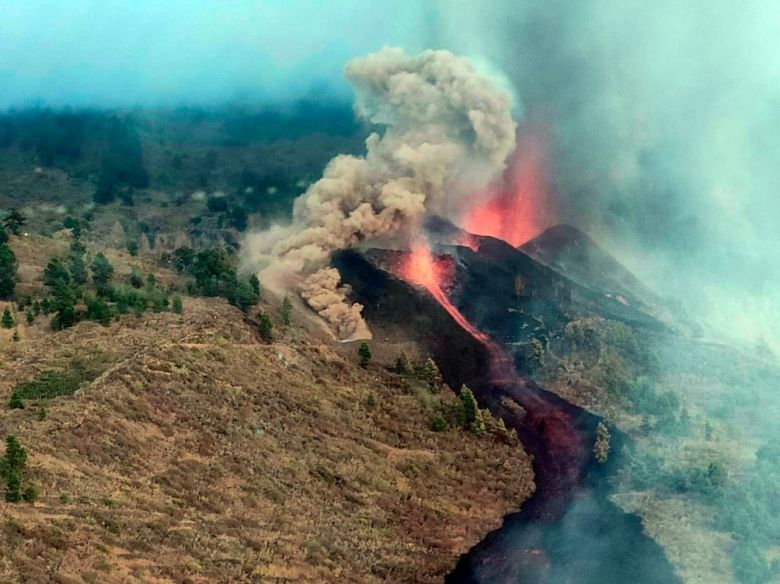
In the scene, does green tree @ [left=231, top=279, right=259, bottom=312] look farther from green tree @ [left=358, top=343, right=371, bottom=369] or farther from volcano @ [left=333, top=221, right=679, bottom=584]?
volcano @ [left=333, top=221, right=679, bottom=584]

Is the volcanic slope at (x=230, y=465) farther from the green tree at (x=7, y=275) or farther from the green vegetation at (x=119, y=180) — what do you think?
the green vegetation at (x=119, y=180)

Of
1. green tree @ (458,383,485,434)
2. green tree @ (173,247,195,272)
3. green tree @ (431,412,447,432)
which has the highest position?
green tree @ (173,247,195,272)

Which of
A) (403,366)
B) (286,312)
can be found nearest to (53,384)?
(286,312)

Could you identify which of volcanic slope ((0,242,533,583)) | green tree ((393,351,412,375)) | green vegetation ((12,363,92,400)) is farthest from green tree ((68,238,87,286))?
green tree ((393,351,412,375))

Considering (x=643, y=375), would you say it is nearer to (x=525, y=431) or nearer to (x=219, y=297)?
(x=525, y=431)

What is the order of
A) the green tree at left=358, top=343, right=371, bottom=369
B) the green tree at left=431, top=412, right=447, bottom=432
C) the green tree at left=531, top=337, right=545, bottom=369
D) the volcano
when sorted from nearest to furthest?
1. the volcano
2. the green tree at left=431, top=412, right=447, bottom=432
3. the green tree at left=358, top=343, right=371, bottom=369
4. the green tree at left=531, top=337, right=545, bottom=369

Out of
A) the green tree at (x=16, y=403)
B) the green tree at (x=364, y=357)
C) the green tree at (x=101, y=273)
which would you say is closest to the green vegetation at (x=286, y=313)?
the green tree at (x=364, y=357)
